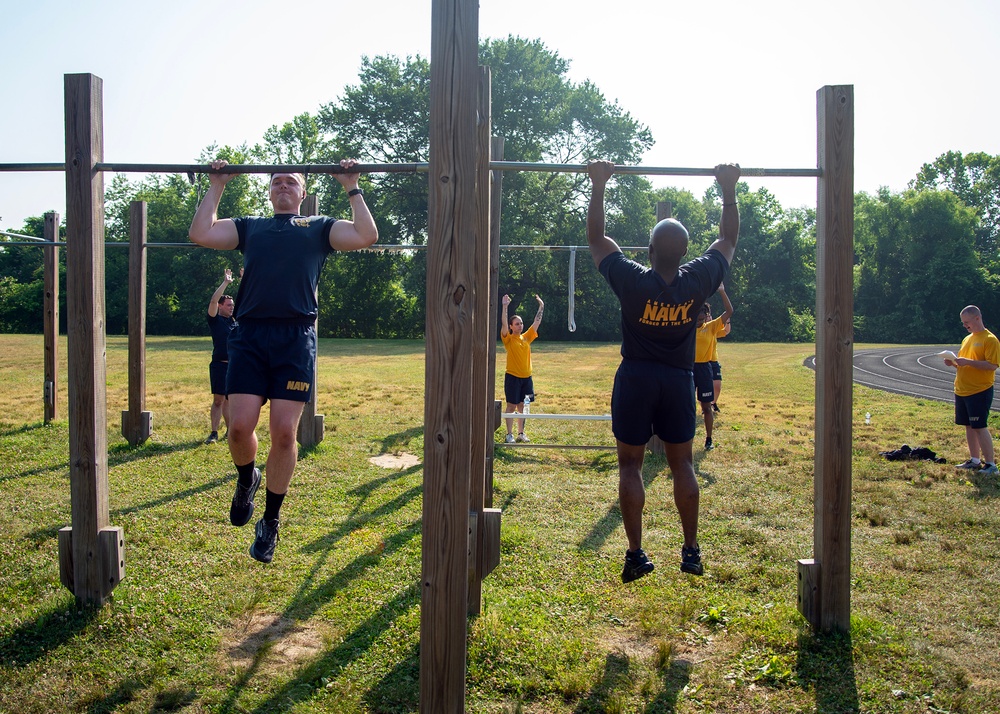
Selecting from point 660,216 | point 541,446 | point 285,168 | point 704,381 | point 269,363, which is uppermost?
point 660,216

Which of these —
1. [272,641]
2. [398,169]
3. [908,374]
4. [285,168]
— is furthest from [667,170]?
[908,374]

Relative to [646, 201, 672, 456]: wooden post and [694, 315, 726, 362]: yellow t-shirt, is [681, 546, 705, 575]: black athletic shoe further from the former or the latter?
[694, 315, 726, 362]: yellow t-shirt

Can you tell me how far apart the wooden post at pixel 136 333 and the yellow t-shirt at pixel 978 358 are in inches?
375

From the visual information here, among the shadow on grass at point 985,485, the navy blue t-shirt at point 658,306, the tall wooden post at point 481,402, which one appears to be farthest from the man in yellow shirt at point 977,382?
the tall wooden post at point 481,402

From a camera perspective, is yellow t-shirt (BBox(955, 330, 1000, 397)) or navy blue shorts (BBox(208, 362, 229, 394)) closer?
yellow t-shirt (BBox(955, 330, 1000, 397))

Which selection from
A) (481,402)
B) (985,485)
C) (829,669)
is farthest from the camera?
(985,485)

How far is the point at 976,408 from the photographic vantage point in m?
8.68

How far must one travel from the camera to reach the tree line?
39.2 m

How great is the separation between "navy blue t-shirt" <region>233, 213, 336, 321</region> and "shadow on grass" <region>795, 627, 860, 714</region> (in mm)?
3114

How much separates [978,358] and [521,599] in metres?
6.70

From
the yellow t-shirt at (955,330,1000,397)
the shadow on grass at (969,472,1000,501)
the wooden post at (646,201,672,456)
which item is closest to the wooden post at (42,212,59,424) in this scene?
the wooden post at (646,201,672,456)

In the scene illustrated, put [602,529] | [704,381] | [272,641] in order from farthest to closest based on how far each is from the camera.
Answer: [704,381]
[602,529]
[272,641]

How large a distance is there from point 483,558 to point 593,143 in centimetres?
4178

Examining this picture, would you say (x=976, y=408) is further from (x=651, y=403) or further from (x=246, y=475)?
(x=246, y=475)
